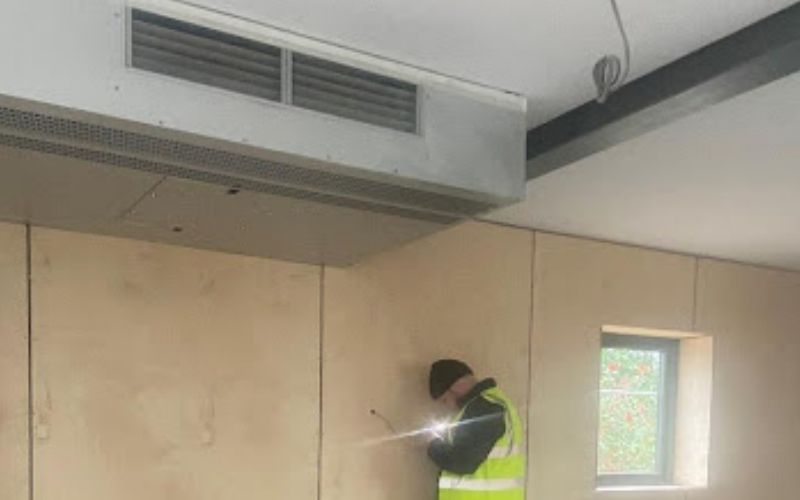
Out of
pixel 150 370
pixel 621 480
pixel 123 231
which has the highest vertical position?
pixel 123 231

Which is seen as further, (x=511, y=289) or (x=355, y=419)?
(x=511, y=289)

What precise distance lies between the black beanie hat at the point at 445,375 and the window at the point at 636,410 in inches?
47.1

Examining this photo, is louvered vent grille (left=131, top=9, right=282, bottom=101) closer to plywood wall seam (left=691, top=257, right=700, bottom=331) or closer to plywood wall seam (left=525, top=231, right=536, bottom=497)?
plywood wall seam (left=525, top=231, right=536, bottom=497)

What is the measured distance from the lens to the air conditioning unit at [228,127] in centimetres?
148

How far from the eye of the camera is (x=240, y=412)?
9.57 feet

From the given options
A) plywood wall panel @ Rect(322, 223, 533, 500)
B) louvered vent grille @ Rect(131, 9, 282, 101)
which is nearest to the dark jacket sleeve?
plywood wall panel @ Rect(322, 223, 533, 500)

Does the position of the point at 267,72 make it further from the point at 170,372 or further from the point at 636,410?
the point at 636,410

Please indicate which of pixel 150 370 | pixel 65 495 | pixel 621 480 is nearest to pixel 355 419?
pixel 150 370

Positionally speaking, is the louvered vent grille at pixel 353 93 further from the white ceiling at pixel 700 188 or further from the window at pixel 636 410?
the window at pixel 636 410

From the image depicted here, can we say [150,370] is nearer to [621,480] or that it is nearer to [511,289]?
A: [511,289]

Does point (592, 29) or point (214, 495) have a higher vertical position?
point (592, 29)

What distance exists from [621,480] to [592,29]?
3184mm

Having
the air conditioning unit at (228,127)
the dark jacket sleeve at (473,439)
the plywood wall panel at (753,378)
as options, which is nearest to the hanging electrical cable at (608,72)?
the air conditioning unit at (228,127)

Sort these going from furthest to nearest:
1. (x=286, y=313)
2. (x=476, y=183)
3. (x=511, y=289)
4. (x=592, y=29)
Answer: (x=511, y=289) → (x=286, y=313) → (x=476, y=183) → (x=592, y=29)
